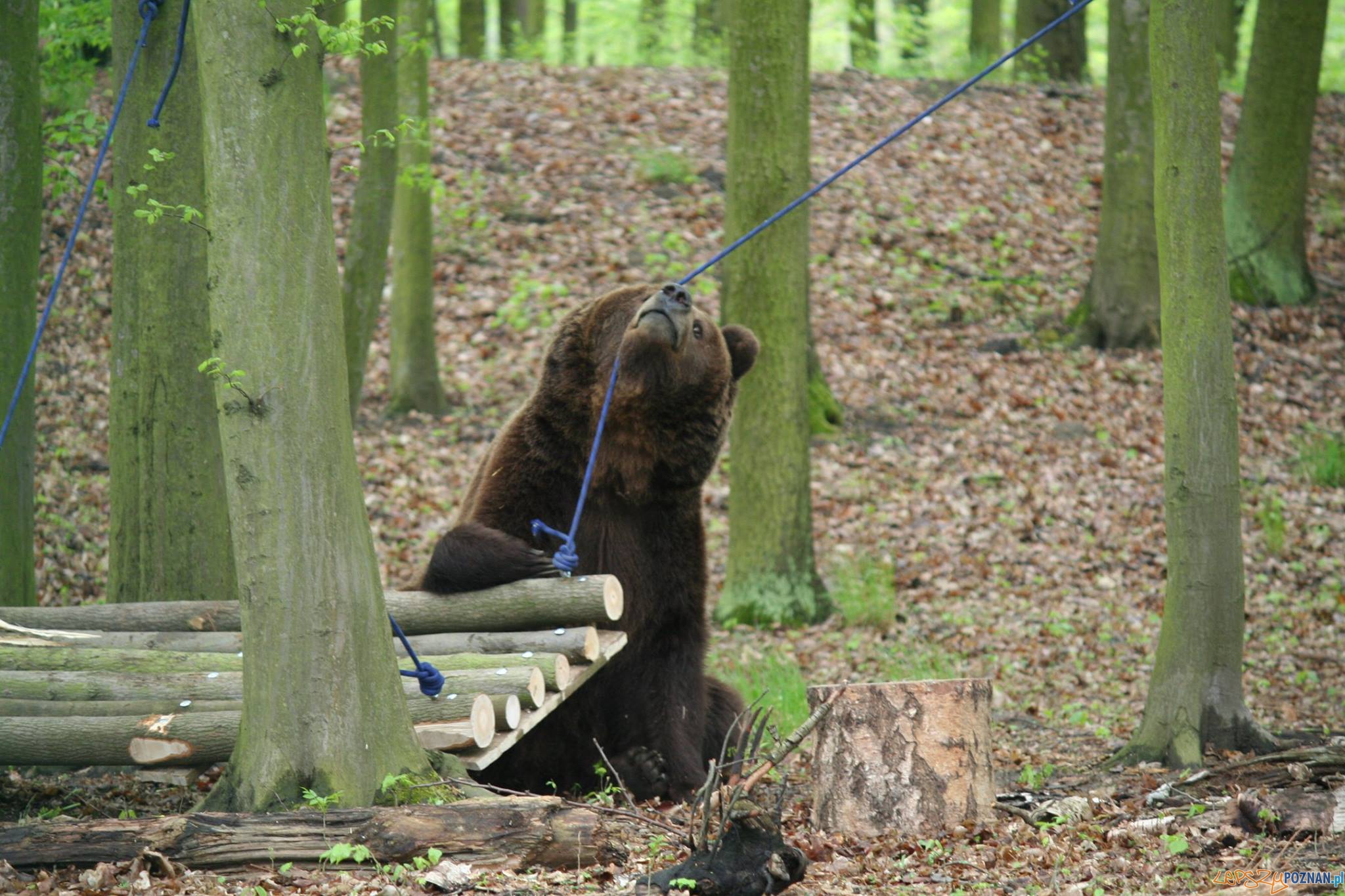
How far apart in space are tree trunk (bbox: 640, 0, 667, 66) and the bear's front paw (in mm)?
18180

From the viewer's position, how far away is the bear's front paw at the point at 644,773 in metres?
5.92

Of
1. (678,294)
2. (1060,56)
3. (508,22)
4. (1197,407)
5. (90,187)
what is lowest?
(1197,407)

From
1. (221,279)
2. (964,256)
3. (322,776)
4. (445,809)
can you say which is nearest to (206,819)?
(322,776)

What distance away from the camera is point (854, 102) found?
19484mm

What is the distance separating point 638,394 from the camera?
6.00 metres

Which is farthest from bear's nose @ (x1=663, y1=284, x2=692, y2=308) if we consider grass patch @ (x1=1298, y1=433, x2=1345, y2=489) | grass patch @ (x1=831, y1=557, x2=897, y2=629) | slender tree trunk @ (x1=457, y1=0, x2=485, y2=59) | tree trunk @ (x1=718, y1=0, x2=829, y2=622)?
slender tree trunk @ (x1=457, y1=0, x2=485, y2=59)

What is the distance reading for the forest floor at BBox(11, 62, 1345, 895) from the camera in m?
5.63

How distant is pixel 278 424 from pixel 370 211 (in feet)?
23.6

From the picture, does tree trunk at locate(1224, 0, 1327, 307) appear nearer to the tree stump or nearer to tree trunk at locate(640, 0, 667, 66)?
tree trunk at locate(640, 0, 667, 66)

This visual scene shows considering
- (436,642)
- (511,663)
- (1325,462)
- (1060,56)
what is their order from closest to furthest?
(511,663) < (436,642) < (1325,462) < (1060,56)

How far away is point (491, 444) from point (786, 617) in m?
3.91

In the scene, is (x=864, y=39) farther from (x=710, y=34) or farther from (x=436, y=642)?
(x=436, y=642)

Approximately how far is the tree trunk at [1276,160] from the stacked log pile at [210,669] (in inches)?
460

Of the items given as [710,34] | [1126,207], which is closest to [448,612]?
[1126,207]
